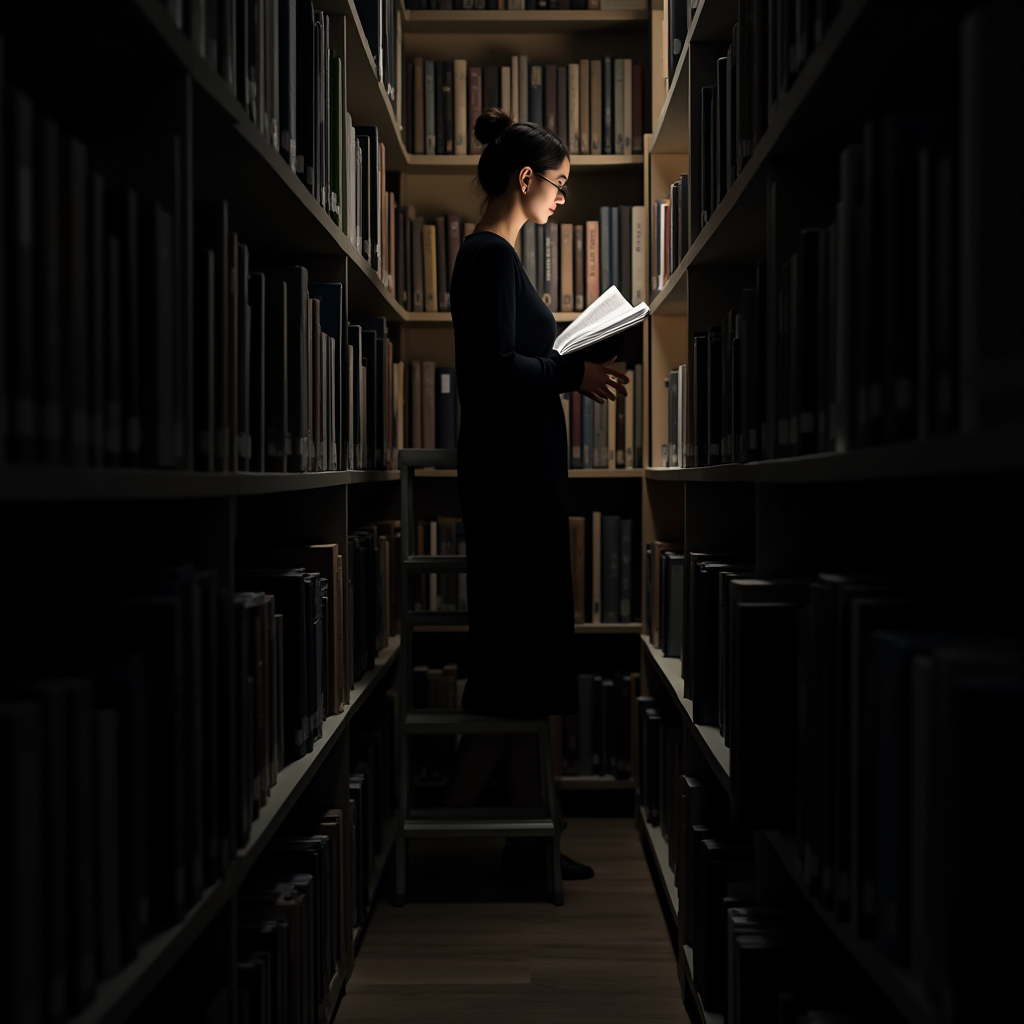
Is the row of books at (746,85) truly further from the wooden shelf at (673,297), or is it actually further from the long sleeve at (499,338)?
the long sleeve at (499,338)

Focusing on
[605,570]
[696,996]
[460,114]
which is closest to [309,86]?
[460,114]

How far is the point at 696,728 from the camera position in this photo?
1.78 meters

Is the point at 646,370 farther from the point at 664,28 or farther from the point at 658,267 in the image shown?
the point at 664,28

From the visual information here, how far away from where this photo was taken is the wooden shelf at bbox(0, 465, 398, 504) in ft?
2.14

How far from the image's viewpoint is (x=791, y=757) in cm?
113

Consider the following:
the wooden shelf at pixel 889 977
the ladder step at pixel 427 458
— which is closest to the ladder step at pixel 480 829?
the ladder step at pixel 427 458

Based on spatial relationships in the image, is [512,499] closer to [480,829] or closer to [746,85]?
[480,829]

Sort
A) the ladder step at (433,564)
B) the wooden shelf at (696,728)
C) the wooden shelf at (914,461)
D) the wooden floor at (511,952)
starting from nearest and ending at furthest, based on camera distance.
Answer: the wooden shelf at (914,461)
the wooden shelf at (696,728)
the wooden floor at (511,952)
the ladder step at (433,564)

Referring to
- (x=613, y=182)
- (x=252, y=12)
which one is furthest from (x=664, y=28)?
(x=252, y=12)

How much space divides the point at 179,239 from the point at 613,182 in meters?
2.68

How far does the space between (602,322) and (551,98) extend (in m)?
1.36

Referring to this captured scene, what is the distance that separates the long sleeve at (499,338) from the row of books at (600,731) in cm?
122

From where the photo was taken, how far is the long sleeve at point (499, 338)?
7.10 ft

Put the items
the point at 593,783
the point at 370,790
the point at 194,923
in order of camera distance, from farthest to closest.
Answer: the point at 593,783 → the point at 370,790 → the point at 194,923
